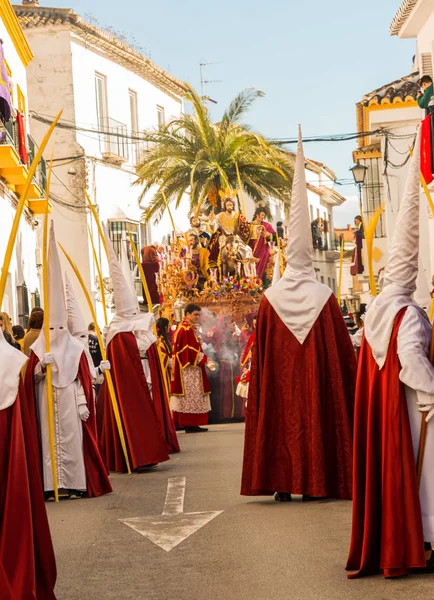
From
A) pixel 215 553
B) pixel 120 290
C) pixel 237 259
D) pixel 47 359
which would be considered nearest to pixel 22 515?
pixel 215 553

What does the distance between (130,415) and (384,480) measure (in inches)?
276

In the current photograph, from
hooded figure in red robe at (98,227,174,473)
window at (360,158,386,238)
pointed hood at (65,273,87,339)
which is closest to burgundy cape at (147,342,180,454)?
hooded figure in red robe at (98,227,174,473)

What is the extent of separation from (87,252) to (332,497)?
26.8 m

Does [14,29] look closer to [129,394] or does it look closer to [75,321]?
[129,394]

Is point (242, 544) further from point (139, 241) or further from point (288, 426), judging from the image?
point (139, 241)

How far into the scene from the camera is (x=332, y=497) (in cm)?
1002

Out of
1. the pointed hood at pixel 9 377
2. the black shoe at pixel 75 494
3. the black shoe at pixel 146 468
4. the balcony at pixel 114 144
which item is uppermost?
the balcony at pixel 114 144

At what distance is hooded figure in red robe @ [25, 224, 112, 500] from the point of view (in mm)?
11164

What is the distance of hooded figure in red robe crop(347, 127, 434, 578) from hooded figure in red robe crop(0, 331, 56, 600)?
180 centimetres

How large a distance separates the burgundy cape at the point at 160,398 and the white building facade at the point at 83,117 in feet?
63.3

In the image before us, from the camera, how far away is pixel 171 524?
30.4ft

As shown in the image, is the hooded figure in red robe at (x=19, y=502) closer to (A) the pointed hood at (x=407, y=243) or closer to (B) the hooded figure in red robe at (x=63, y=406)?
(A) the pointed hood at (x=407, y=243)

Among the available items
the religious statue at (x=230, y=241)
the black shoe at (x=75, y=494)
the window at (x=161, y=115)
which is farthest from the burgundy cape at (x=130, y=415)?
the window at (x=161, y=115)

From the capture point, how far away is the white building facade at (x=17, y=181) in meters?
24.0
